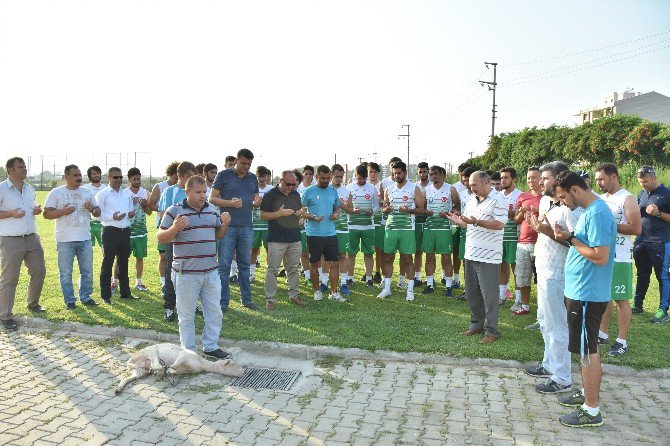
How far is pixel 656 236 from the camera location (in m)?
7.42

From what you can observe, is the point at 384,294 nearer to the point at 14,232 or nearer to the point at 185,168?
the point at 185,168

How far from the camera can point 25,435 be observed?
13.6ft

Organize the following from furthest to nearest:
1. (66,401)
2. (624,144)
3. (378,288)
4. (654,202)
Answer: (624,144)
(378,288)
(654,202)
(66,401)

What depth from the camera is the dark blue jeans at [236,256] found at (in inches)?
301

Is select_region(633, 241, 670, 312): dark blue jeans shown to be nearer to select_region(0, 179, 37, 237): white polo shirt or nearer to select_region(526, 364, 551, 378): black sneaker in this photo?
select_region(526, 364, 551, 378): black sneaker

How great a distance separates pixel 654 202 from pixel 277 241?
18.0ft

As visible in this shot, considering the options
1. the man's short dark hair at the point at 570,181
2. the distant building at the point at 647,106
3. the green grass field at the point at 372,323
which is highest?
the distant building at the point at 647,106

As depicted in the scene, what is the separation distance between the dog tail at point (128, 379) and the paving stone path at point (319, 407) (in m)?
0.07

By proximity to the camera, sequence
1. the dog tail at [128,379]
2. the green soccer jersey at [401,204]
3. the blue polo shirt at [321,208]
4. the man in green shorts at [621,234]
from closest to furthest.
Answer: the dog tail at [128,379], the man in green shorts at [621,234], the blue polo shirt at [321,208], the green soccer jersey at [401,204]

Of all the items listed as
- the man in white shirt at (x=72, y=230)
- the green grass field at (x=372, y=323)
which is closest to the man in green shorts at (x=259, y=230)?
the green grass field at (x=372, y=323)

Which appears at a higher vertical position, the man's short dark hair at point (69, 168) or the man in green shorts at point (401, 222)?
the man's short dark hair at point (69, 168)

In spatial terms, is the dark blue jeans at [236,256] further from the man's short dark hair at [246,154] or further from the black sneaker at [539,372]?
the black sneaker at [539,372]

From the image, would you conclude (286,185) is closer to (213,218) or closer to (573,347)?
(213,218)

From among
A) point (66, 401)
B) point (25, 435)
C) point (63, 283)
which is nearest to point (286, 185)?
point (63, 283)
